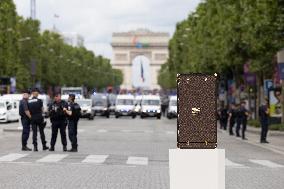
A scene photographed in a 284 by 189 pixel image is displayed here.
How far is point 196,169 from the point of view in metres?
10.4

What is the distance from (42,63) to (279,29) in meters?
82.5

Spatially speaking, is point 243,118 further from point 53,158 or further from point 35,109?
point 53,158

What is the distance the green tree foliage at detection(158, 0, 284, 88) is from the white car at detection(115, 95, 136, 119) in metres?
7.01

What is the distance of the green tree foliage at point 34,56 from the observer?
88188 millimetres

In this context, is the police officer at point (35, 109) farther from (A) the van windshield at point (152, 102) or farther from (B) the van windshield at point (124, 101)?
(B) the van windshield at point (124, 101)

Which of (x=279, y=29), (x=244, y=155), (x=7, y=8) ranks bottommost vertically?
(x=244, y=155)

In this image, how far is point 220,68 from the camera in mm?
69375

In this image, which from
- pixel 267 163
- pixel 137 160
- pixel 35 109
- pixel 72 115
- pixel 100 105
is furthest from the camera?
pixel 100 105

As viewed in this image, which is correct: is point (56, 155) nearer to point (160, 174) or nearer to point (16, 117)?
point (160, 174)

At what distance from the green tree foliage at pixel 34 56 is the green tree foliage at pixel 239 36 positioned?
1776 centimetres

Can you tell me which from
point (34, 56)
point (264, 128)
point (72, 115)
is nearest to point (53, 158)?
point (72, 115)

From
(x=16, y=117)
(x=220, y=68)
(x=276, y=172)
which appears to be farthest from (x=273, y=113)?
(x=276, y=172)

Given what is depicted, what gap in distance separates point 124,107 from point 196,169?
7699 cm

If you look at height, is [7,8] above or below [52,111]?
above
